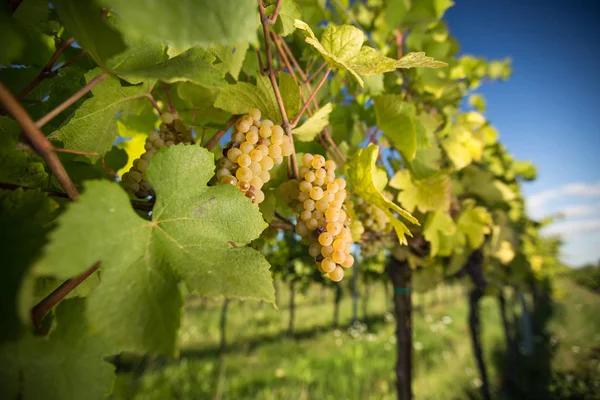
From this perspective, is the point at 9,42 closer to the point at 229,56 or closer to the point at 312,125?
the point at 229,56

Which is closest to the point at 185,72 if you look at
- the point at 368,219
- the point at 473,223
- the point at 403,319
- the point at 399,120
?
the point at 399,120

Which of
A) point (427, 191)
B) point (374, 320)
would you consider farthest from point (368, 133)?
point (374, 320)

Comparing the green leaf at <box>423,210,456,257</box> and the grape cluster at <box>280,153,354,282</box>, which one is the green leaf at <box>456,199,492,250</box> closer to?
the green leaf at <box>423,210,456,257</box>

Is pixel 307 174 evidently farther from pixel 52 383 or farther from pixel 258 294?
pixel 52 383

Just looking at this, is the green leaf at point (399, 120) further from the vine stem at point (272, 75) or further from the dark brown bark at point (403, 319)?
the dark brown bark at point (403, 319)

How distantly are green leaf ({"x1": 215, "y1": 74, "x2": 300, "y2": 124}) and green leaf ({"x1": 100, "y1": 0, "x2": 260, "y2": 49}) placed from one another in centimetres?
29

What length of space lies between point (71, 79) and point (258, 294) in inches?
29.4

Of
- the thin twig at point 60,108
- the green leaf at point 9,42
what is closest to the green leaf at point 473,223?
the thin twig at point 60,108

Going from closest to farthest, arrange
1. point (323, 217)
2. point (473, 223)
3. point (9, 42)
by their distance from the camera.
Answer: point (9, 42) → point (323, 217) → point (473, 223)

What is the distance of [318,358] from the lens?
8805 mm

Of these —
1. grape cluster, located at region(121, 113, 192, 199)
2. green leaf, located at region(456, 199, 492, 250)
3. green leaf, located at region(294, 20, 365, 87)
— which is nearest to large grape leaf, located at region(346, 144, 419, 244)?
green leaf, located at region(294, 20, 365, 87)

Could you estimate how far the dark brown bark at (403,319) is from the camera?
229 centimetres

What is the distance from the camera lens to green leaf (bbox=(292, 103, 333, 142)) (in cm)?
77

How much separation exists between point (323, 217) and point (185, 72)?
0.42 metres
